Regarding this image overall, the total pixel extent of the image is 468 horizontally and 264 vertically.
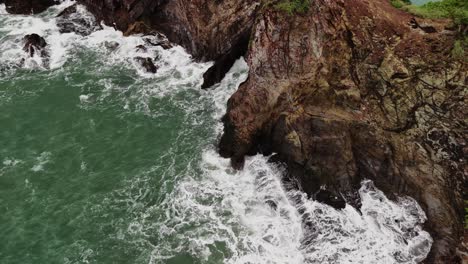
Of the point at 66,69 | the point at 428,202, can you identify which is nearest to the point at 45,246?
the point at 66,69

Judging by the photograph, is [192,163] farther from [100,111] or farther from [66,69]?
[66,69]

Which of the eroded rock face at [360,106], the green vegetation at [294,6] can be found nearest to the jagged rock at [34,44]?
the eroded rock face at [360,106]

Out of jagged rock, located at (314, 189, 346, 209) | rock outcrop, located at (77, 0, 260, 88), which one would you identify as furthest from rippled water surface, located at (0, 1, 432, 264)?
rock outcrop, located at (77, 0, 260, 88)

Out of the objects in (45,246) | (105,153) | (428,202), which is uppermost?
(428,202)

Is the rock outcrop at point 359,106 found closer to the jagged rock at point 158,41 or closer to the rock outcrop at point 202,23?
the rock outcrop at point 202,23

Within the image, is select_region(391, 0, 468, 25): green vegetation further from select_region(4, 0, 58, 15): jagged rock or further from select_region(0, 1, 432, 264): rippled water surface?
select_region(4, 0, 58, 15): jagged rock
